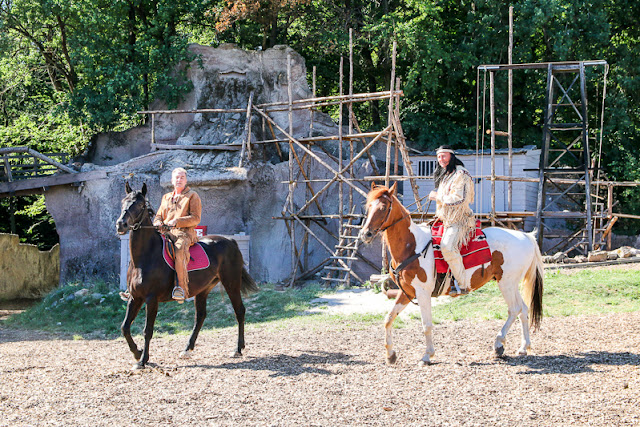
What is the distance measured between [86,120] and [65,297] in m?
8.52

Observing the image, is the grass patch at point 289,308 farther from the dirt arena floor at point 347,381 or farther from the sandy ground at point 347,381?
the dirt arena floor at point 347,381

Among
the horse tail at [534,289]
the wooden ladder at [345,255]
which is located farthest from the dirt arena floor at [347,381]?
the wooden ladder at [345,255]

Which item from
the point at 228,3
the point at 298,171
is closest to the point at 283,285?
the point at 298,171

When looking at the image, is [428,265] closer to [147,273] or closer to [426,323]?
[426,323]

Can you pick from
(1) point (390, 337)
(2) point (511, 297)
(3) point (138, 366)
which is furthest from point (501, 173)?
(3) point (138, 366)

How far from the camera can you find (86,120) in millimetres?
22641

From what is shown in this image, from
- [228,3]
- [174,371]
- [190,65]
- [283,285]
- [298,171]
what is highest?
[228,3]

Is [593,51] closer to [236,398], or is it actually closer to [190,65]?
[190,65]

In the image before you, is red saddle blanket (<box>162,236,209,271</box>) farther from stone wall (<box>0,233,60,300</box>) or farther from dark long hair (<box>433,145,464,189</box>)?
stone wall (<box>0,233,60,300</box>)

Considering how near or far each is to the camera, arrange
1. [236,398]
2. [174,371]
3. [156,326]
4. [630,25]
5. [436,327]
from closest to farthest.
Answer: [236,398] < [174,371] < [436,327] < [156,326] < [630,25]

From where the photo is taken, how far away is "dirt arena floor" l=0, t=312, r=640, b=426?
5.88 m

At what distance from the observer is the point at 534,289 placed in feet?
28.0

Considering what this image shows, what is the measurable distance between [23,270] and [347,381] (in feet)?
55.5

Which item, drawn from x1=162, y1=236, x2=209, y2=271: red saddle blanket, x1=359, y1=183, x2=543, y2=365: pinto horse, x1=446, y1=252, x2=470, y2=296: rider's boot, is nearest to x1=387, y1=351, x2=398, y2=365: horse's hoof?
x1=359, y1=183, x2=543, y2=365: pinto horse
